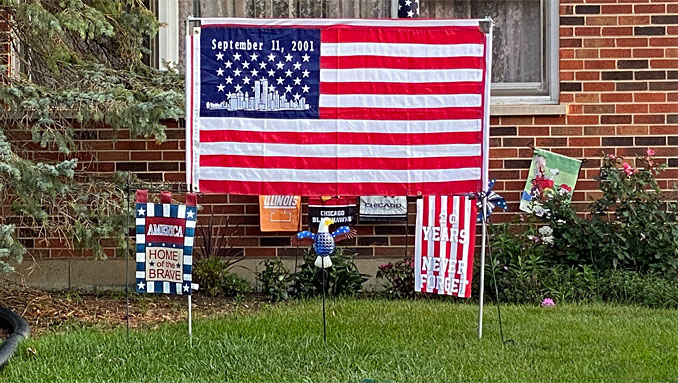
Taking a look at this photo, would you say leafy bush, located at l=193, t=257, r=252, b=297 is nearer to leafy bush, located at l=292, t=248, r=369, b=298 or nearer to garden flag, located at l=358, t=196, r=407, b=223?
leafy bush, located at l=292, t=248, r=369, b=298

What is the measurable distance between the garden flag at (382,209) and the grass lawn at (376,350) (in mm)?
1502

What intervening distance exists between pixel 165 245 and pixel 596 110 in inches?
174

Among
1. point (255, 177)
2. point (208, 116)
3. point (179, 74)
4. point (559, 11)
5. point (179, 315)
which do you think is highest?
point (559, 11)

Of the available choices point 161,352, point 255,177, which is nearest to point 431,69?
point 255,177

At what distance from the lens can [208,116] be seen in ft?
18.0

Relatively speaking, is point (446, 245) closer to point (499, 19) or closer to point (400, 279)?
point (400, 279)

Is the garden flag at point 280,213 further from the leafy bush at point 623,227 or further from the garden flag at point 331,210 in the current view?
the leafy bush at point 623,227

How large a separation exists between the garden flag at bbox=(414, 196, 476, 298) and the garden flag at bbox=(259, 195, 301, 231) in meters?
2.45

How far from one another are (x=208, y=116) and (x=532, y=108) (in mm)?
3618

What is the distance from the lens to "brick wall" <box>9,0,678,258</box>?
8102 millimetres

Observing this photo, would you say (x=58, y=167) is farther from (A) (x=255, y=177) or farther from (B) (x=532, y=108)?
(B) (x=532, y=108)

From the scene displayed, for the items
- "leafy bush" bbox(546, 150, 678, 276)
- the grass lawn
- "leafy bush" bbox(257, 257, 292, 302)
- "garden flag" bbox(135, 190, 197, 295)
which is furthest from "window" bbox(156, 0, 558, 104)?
"garden flag" bbox(135, 190, 197, 295)

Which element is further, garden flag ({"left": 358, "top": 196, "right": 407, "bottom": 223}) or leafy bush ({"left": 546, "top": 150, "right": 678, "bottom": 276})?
garden flag ({"left": 358, "top": 196, "right": 407, "bottom": 223})

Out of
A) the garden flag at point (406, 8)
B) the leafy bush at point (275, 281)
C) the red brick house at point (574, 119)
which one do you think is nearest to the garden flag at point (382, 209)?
the red brick house at point (574, 119)
